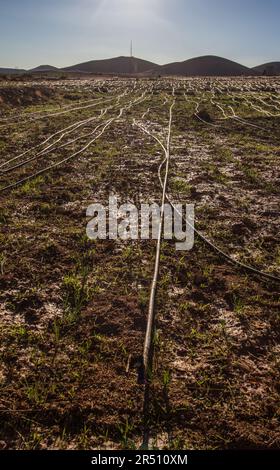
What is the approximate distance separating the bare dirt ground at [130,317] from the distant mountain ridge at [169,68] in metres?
105

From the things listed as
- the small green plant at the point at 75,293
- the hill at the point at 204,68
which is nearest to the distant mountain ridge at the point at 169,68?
the hill at the point at 204,68

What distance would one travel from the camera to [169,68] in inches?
4542

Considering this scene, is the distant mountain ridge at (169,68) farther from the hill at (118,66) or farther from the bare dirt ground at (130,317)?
the bare dirt ground at (130,317)

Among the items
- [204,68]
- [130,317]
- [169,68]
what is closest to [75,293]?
[130,317]

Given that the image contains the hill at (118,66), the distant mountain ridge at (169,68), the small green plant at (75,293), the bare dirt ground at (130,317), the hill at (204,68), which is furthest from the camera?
the hill at (118,66)

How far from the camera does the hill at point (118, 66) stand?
124 meters

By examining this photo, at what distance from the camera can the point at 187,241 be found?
20.6ft

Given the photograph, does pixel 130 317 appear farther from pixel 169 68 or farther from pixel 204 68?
pixel 169 68

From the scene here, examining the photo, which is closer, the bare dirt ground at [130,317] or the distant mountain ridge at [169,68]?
the bare dirt ground at [130,317]

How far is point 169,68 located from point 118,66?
22.7 m

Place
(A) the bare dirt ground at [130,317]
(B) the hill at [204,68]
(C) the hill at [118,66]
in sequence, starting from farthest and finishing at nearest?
(C) the hill at [118,66] → (B) the hill at [204,68] → (A) the bare dirt ground at [130,317]

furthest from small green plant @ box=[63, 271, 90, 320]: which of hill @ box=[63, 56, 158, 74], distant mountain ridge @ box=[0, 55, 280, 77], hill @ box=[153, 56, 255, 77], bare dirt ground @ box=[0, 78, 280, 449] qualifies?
hill @ box=[63, 56, 158, 74]
